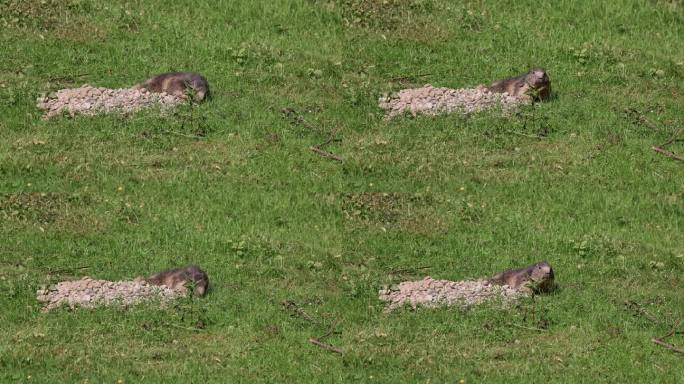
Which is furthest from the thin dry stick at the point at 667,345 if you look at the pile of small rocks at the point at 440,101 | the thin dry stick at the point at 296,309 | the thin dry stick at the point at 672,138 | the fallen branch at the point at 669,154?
the pile of small rocks at the point at 440,101

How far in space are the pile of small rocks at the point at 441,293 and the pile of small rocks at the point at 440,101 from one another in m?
6.11

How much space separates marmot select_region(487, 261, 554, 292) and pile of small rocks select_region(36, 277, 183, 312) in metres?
5.70

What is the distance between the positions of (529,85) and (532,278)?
6972 mm

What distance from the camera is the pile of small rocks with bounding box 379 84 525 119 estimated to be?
3684 cm

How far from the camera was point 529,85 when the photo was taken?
37094 mm

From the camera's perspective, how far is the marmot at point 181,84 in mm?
36625

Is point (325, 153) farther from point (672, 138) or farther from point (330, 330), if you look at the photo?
point (672, 138)

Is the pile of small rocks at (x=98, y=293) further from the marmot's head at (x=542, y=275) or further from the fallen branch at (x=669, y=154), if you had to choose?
the fallen branch at (x=669, y=154)

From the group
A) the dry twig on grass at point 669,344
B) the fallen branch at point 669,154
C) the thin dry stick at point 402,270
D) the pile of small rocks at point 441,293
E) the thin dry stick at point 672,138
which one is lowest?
the dry twig on grass at point 669,344

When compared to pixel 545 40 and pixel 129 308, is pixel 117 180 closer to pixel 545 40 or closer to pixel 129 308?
pixel 129 308

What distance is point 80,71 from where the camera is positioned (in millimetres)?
37875

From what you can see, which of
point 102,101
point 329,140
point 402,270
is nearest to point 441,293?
point 402,270

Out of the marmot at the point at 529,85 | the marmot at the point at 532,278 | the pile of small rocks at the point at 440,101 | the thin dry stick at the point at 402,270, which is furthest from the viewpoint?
the marmot at the point at 529,85

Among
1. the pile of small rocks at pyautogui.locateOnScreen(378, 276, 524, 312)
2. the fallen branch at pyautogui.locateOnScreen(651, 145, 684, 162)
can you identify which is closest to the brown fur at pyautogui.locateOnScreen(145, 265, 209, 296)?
the pile of small rocks at pyautogui.locateOnScreen(378, 276, 524, 312)
